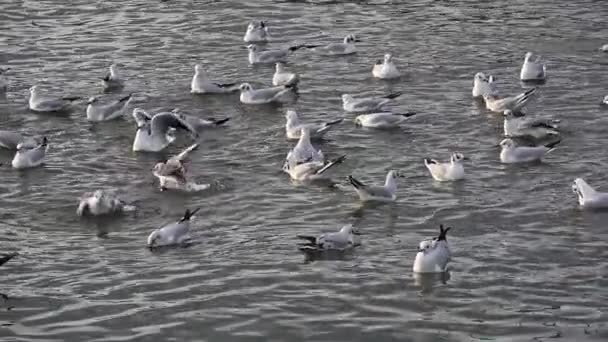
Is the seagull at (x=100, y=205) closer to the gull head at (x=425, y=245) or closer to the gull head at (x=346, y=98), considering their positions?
the gull head at (x=425, y=245)

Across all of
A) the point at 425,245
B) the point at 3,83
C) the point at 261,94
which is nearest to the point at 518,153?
the point at 425,245

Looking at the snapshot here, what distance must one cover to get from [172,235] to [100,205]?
1821mm

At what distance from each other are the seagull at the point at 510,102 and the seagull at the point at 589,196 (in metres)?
5.24

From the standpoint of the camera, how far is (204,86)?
25.9m

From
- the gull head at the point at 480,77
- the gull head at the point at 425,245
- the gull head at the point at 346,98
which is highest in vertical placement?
the gull head at the point at 425,245

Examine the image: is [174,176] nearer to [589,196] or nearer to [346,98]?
[346,98]

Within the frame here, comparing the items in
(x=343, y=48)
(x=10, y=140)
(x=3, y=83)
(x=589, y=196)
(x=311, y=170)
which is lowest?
(x=3, y=83)

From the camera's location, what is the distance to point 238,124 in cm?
2409

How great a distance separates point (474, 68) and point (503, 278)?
12.0 meters

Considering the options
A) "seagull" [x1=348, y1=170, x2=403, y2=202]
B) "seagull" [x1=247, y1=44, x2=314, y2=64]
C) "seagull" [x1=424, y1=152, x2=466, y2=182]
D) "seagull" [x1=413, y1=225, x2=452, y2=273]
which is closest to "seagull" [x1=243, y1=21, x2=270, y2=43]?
"seagull" [x1=247, y1=44, x2=314, y2=64]

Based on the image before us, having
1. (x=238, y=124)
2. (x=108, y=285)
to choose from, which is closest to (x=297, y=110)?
(x=238, y=124)

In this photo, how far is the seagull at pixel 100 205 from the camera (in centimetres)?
1861

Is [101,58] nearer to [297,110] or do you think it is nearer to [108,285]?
[297,110]

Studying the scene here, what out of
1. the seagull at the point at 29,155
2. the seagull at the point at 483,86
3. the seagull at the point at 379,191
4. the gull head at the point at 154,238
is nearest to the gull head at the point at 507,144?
the seagull at the point at 379,191
